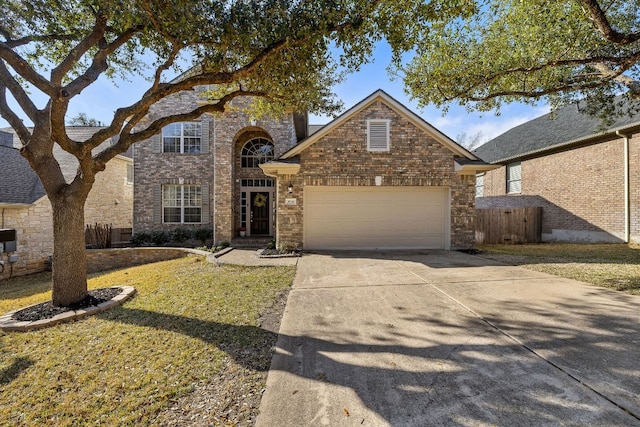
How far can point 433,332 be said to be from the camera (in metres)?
3.69

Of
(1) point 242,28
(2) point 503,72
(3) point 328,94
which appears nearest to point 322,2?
(1) point 242,28

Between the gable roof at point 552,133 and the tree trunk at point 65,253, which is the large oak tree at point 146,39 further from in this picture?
the gable roof at point 552,133

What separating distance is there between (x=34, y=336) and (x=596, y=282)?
33.6ft

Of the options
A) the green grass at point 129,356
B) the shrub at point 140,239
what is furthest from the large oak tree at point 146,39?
the shrub at point 140,239

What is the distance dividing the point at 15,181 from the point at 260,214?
10.1m

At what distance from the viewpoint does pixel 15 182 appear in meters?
11.3

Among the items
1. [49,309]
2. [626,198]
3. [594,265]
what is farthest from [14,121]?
[626,198]

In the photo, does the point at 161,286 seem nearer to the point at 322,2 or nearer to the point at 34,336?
the point at 34,336

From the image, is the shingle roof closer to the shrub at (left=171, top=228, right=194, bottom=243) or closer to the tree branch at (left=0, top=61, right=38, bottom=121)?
the shrub at (left=171, top=228, right=194, bottom=243)

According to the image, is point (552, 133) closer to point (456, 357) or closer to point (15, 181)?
point (456, 357)

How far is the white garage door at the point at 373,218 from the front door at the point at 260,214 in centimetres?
390

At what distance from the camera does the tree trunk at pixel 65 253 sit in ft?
15.8

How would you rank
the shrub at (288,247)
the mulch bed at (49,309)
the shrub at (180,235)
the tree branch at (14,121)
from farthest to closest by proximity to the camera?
the shrub at (180,235), the shrub at (288,247), the tree branch at (14,121), the mulch bed at (49,309)

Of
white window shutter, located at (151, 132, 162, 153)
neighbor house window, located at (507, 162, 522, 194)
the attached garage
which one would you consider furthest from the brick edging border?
neighbor house window, located at (507, 162, 522, 194)
